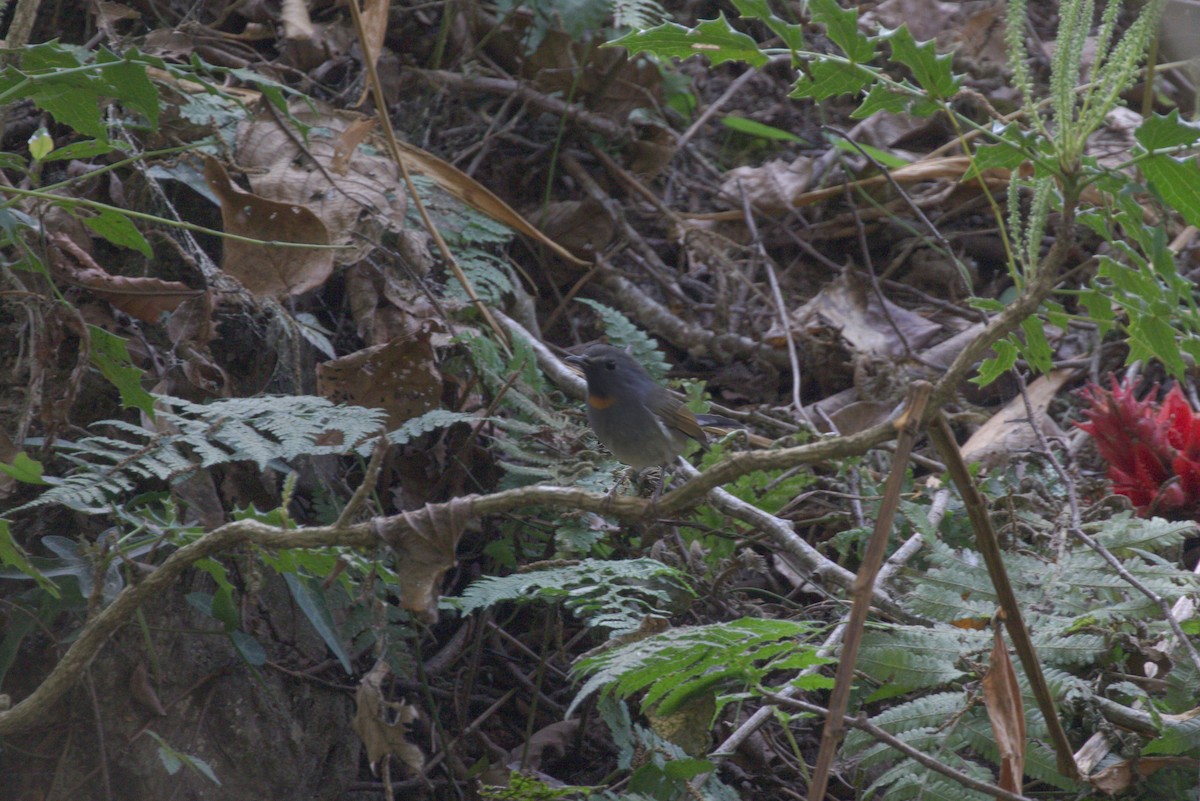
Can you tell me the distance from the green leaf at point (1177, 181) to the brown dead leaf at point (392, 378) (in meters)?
2.13

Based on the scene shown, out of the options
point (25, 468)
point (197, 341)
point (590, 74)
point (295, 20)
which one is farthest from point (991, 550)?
point (590, 74)

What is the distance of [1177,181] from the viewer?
1675 mm

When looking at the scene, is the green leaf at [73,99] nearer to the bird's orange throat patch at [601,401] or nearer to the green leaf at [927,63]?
the green leaf at [927,63]

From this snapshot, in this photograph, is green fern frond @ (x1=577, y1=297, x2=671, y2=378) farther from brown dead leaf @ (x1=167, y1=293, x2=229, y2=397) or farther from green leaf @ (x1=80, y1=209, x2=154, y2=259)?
green leaf @ (x1=80, y1=209, x2=154, y2=259)

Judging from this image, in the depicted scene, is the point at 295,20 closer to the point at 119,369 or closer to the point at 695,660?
the point at 119,369

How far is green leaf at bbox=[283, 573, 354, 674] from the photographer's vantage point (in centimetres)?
252

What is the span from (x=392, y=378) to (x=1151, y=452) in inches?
95.6

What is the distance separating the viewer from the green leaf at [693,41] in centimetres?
193

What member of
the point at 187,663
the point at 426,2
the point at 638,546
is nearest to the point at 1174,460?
the point at 638,546

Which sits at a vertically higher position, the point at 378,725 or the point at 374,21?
the point at 374,21

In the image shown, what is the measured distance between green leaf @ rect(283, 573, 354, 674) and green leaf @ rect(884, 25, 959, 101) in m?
1.72

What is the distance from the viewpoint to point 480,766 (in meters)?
2.90

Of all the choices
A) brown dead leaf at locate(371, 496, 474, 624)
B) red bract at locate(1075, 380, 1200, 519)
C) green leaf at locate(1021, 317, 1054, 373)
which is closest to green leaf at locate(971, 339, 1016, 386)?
green leaf at locate(1021, 317, 1054, 373)

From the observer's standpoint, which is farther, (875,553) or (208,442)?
(208,442)
